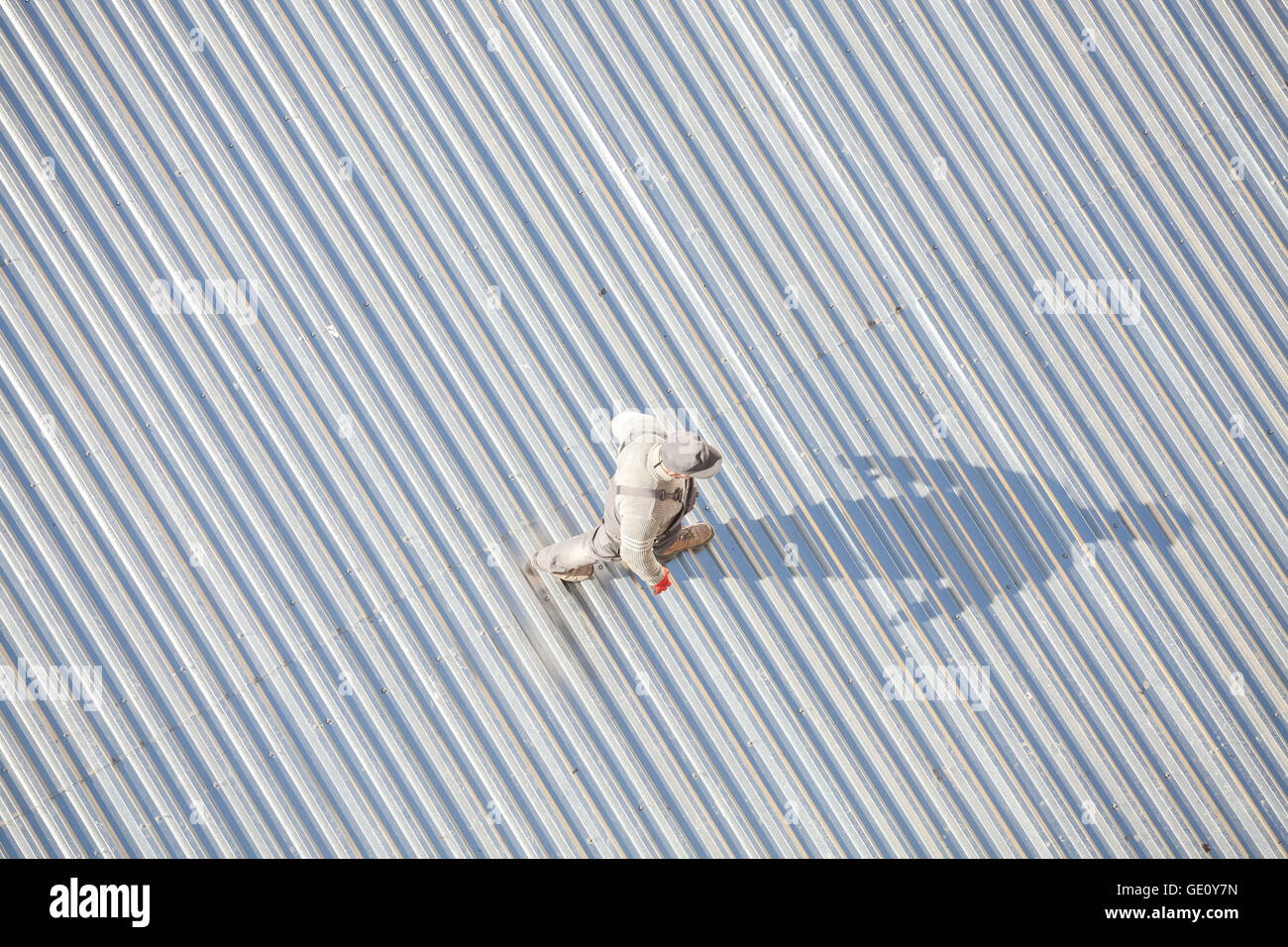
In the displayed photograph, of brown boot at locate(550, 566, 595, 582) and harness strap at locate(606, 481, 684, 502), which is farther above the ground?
harness strap at locate(606, 481, 684, 502)

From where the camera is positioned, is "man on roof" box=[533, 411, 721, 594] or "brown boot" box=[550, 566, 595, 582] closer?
"man on roof" box=[533, 411, 721, 594]

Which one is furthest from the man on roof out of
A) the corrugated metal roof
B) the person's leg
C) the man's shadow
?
the man's shadow

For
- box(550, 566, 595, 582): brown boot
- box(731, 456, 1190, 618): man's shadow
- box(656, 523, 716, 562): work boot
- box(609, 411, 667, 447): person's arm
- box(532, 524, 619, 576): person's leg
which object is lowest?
box(731, 456, 1190, 618): man's shadow

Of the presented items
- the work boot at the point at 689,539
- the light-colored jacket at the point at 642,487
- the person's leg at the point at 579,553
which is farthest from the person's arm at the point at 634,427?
the work boot at the point at 689,539

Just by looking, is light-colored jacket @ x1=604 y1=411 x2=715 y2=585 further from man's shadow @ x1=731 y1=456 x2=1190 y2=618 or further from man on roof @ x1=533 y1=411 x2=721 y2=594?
man's shadow @ x1=731 y1=456 x2=1190 y2=618

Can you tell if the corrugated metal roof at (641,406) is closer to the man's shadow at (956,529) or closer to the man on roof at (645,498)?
the man's shadow at (956,529)

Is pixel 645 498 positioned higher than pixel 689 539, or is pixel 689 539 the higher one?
pixel 645 498

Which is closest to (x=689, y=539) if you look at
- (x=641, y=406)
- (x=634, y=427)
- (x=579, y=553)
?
(x=579, y=553)

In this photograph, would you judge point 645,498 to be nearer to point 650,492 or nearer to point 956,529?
point 650,492

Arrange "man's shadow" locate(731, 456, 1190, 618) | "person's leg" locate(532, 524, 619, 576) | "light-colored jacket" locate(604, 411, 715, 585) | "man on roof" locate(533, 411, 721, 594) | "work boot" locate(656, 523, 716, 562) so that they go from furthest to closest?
"man's shadow" locate(731, 456, 1190, 618) → "work boot" locate(656, 523, 716, 562) → "person's leg" locate(532, 524, 619, 576) → "light-colored jacket" locate(604, 411, 715, 585) → "man on roof" locate(533, 411, 721, 594)
